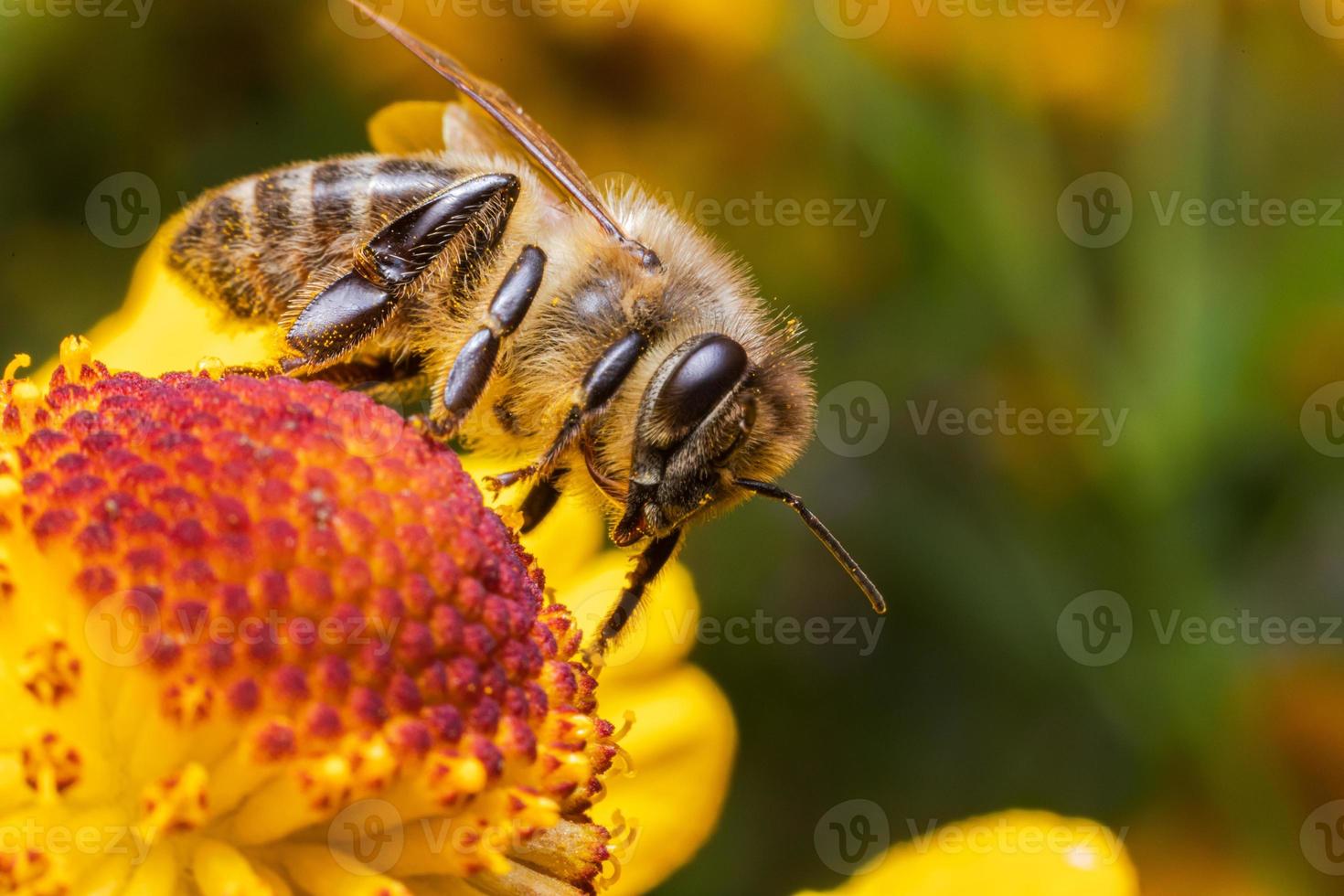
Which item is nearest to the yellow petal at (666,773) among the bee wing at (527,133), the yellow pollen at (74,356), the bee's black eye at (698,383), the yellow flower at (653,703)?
the yellow flower at (653,703)

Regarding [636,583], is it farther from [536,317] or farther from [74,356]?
[74,356]

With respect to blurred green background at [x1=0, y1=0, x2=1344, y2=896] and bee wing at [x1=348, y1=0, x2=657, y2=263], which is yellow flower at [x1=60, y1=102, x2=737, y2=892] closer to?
bee wing at [x1=348, y1=0, x2=657, y2=263]

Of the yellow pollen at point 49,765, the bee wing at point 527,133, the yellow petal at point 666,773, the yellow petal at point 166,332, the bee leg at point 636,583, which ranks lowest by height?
the yellow pollen at point 49,765

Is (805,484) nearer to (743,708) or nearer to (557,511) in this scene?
(743,708)

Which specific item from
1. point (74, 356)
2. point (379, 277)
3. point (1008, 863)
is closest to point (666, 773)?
point (1008, 863)

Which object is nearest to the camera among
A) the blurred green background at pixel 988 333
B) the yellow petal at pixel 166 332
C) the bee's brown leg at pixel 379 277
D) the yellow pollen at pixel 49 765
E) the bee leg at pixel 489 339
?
the yellow pollen at pixel 49 765

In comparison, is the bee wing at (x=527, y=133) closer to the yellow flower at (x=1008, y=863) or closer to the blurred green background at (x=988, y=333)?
the yellow flower at (x=1008, y=863)

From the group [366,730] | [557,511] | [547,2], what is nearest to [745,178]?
[547,2]
